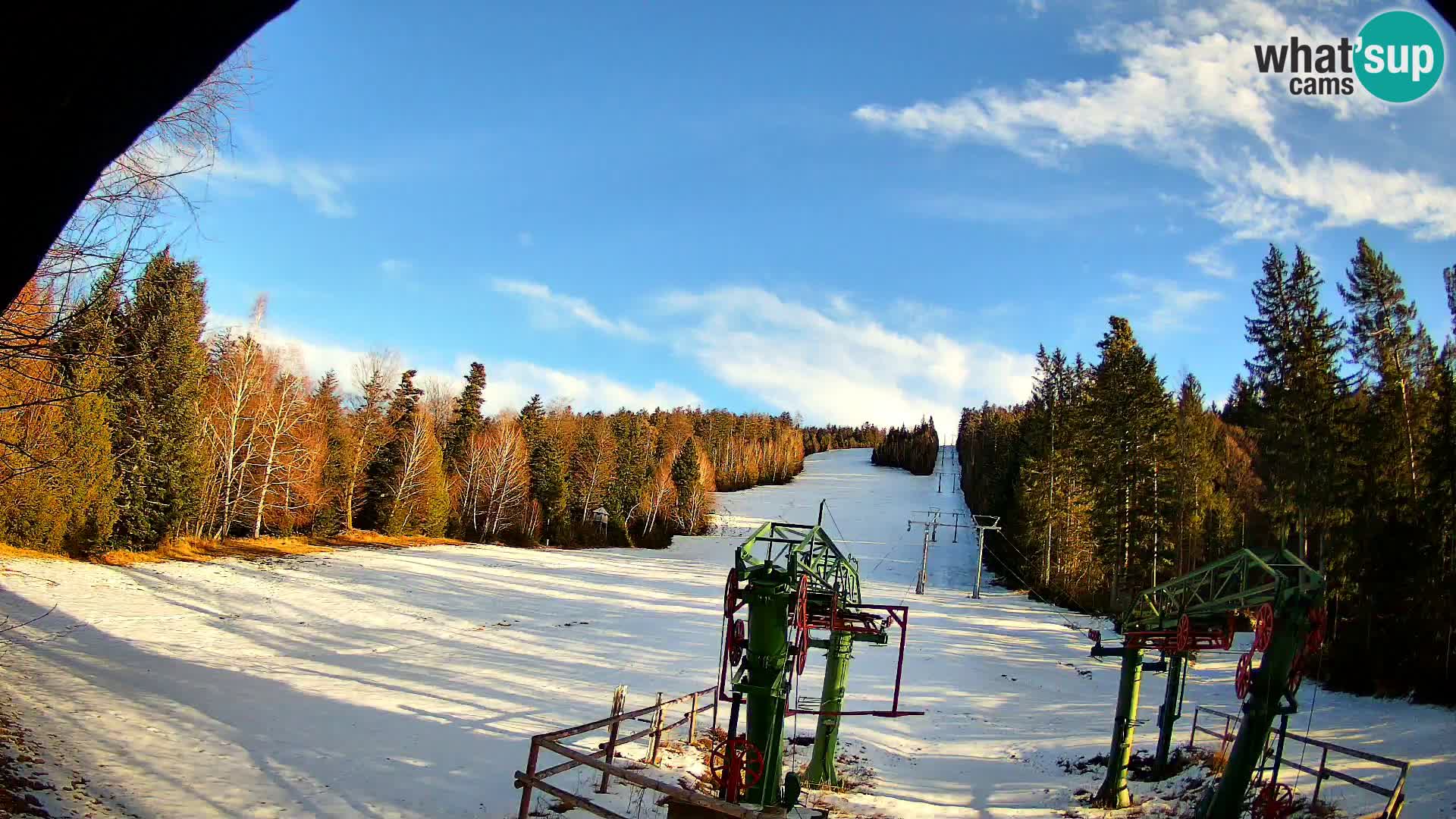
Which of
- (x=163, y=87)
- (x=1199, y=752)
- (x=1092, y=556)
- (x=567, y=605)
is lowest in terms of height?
(x=567, y=605)

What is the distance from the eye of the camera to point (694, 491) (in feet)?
241

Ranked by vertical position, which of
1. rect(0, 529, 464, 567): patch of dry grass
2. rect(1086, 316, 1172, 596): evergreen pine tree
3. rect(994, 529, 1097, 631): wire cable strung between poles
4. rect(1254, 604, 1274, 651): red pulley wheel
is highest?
rect(1086, 316, 1172, 596): evergreen pine tree

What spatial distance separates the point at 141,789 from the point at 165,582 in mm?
19201

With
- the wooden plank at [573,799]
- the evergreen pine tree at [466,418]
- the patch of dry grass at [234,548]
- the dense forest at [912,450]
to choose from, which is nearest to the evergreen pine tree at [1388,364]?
the wooden plank at [573,799]

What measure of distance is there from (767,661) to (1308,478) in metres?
26.0

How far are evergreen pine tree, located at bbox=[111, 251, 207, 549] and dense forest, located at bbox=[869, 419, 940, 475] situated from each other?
111 meters

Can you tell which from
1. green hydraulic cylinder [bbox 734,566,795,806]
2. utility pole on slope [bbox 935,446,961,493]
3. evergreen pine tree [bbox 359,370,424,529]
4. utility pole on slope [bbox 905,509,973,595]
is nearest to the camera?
green hydraulic cylinder [bbox 734,566,795,806]

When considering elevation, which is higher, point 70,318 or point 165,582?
point 70,318

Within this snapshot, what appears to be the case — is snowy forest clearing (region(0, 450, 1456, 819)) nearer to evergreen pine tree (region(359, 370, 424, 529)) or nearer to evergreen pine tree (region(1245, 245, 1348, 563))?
evergreen pine tree (region(1245, 245, 1348, 563))

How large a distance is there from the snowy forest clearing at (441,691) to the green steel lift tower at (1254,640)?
2585mm

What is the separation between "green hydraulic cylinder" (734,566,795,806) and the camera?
38.2 ft

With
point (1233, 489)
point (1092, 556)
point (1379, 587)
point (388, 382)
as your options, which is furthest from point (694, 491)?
point (1379, 587)

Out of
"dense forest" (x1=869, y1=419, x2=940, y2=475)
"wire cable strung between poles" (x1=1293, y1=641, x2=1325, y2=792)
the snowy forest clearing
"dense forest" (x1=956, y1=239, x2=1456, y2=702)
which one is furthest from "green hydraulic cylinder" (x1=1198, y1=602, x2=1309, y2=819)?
"dense forest" (x1=869, y1=419, x2=940, y2=475)

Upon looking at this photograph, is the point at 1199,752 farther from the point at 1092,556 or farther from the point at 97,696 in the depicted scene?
the point at 1092,556
